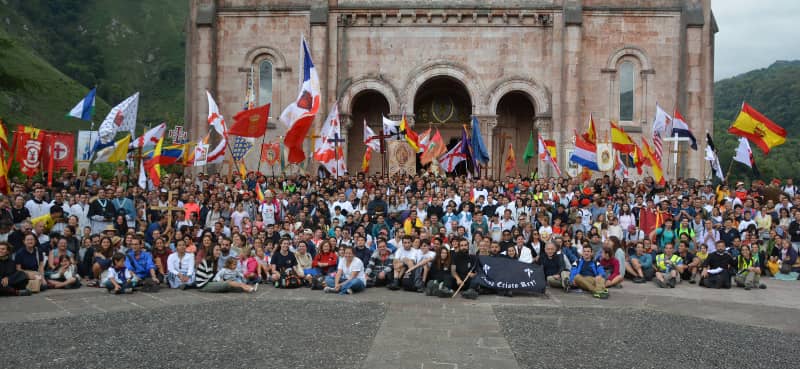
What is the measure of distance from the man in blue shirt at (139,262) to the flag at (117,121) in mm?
6933

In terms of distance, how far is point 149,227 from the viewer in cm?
1562

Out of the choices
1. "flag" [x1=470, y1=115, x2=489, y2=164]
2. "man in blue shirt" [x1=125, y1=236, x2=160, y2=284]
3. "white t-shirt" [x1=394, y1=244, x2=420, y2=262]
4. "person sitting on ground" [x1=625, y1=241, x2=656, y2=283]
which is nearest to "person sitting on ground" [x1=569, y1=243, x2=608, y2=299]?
"person sitting on ground" [x1=625, y1=241, x2=656, y2=283]

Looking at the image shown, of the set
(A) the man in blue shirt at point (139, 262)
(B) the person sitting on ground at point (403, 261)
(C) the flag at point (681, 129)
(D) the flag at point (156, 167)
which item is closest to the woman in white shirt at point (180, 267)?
(A) the man in blue shirt at point (139, 262)

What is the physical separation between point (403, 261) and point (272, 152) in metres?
14.2

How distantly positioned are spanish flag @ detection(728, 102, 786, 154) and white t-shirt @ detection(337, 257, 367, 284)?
513 inches

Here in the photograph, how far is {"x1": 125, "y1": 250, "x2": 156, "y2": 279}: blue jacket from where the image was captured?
42.1ft

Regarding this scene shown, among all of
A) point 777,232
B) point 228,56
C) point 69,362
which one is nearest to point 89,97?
point 228,56

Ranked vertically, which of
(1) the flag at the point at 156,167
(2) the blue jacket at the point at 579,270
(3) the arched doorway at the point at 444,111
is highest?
(3) the arched doorway at the point at 444,111

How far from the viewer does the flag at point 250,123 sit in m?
18.4

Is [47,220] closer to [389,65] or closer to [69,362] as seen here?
[69,362]

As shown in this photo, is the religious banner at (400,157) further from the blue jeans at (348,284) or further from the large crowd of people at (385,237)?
the blue jeans at (348,284)

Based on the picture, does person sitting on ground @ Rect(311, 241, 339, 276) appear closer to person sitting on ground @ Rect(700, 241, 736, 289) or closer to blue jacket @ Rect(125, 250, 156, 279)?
blue jacket @ Rect(125, 250, 156, 279)

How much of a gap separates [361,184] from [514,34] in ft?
39.7

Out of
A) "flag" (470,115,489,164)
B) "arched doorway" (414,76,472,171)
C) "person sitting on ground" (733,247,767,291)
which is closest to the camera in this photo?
"person sitting on ground" (733,247,767,291)
